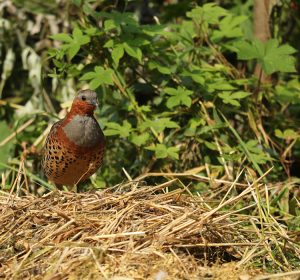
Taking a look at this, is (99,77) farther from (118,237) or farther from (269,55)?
(118,237)

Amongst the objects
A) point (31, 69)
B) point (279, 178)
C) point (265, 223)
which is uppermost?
point (31, 69)

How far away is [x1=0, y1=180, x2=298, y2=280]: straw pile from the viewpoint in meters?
3.56

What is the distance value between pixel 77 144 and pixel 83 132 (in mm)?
90

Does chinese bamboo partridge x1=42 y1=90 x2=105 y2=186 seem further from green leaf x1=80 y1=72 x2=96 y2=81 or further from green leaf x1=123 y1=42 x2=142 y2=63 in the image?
green leaf x1=123 y1=42 x2=142 y2=63

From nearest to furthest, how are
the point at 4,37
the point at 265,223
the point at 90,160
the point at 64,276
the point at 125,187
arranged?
the point at 64,276 → the point at 265,223 → the point at 125,187 → the point at 90,160 → the point at 4,37

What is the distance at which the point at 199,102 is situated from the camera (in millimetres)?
5957

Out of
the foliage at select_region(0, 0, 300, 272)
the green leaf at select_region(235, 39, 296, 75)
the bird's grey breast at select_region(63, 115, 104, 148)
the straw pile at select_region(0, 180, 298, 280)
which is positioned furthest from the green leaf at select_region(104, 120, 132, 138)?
the straw pile at select_region(0, 180, 298, 280)

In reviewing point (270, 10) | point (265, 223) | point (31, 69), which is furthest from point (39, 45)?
point (265, 223)

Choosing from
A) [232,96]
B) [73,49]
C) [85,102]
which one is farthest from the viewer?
[232,96]

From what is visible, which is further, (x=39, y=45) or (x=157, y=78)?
(x=39, y=45)

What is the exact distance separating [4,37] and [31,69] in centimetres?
41

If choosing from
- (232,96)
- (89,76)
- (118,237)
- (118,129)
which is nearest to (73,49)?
(89,76)

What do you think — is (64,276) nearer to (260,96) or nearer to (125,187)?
(125,187)

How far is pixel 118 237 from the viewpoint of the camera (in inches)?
148
